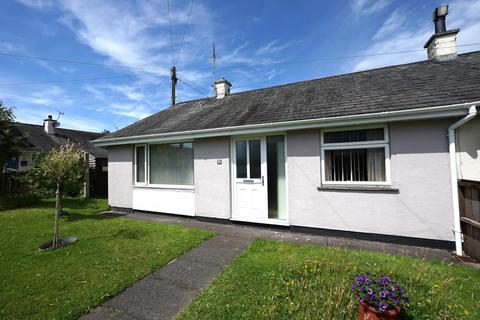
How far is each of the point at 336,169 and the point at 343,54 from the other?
32.3 ft

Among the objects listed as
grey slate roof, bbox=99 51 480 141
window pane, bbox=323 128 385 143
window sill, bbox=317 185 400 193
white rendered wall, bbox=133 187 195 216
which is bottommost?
white rendered wall, bbox=133 187 195 216

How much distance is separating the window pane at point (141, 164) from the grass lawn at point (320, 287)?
6163 millimetres

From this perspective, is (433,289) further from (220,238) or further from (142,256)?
(142,256)

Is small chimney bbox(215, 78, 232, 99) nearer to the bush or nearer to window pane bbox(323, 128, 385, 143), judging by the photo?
window pane bbox(323, 128, 385, 143)

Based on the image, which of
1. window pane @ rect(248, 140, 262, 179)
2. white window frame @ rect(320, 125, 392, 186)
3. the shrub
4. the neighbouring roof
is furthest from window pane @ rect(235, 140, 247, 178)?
the neighbouring roof

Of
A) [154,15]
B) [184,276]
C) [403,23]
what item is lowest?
[184,276]

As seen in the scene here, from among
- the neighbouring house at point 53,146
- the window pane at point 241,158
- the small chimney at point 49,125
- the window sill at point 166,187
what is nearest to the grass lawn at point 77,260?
the window sill at point 166,187

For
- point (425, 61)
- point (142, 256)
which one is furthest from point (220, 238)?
point (425, 61)

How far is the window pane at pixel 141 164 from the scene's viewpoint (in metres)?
9.15

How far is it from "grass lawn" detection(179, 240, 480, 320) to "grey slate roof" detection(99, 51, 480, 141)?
11.0 feet

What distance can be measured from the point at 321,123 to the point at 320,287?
12.4 feet

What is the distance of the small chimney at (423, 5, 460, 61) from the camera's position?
291 inches

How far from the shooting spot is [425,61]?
773cm

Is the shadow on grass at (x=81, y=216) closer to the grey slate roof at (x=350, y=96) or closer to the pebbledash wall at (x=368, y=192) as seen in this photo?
the pebbledash wall at (x=368, y=192)
